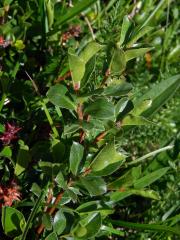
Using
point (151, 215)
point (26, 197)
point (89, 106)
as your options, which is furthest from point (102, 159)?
point (151, 215)

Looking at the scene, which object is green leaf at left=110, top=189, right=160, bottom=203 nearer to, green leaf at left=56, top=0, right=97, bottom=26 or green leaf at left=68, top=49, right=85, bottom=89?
green leaf at left=68, top=49, right=85, bottom=89

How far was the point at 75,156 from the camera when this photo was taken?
1.11m

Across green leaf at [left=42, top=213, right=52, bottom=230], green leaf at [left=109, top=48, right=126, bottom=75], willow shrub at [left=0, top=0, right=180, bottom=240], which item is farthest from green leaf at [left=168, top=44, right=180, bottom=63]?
green leaf at [left=42, top=213, right=52, bottom=230]

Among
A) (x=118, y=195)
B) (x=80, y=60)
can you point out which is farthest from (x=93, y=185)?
(x=118, y=195)

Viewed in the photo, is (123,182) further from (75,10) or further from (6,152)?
(75,10)

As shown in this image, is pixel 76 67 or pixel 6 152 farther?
pixel 6 152

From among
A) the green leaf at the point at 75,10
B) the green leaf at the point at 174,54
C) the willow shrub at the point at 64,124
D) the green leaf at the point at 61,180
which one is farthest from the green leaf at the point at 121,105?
the green leaf at the point at 174,54

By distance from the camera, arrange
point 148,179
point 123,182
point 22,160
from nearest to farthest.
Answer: point 22,160, point 123,182, point 148,179

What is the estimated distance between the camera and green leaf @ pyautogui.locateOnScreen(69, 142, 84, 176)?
3.62 ft

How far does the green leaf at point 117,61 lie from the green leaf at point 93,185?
0.25 m

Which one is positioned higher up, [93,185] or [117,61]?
[117,61]

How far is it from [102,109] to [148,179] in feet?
1.60

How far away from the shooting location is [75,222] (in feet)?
3.89

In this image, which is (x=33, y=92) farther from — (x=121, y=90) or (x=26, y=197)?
(x=121, y=90)
